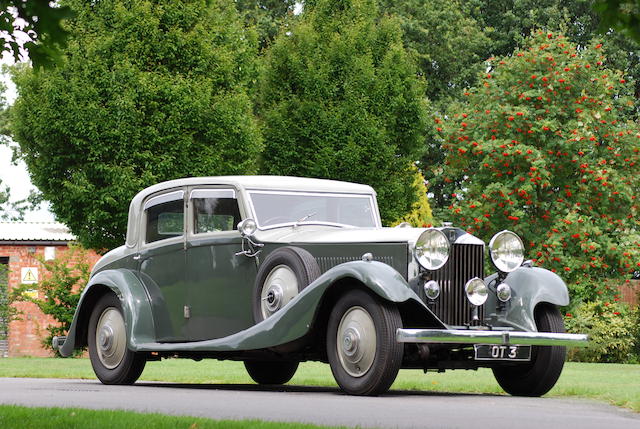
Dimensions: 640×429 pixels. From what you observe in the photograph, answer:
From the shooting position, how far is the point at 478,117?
25.5 m

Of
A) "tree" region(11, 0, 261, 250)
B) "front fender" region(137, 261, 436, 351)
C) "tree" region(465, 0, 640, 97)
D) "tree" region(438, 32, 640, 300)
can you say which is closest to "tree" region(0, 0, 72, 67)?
"front fender" region(137, 261, 436, 351)

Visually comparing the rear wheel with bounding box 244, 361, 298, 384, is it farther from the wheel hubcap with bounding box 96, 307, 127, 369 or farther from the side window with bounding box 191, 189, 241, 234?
the side window with bounding box 191, 189, 241, 234

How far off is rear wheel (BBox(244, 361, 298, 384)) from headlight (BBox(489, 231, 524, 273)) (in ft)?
10.7

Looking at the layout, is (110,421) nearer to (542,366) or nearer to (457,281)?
(457,281)

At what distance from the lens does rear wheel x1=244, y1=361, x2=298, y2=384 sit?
13.4m

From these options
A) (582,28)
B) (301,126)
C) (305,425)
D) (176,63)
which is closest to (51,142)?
(176,63)

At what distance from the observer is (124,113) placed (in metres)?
23.2

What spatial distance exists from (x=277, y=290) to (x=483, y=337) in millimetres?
2152

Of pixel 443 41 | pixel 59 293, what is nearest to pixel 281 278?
pixel 59 293

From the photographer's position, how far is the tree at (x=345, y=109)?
2811 centimetres

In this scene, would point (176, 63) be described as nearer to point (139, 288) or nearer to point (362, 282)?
point (139, 288)

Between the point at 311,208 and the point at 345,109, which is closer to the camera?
the point at 311,208

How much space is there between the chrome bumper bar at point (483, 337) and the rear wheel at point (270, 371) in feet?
12.4

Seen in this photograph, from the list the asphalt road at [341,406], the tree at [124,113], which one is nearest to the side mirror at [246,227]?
the asphalt road at [341,406]
